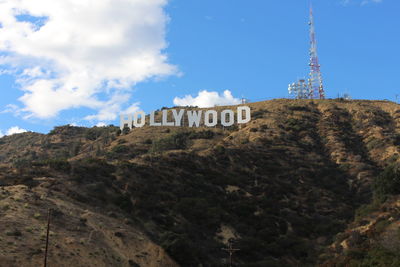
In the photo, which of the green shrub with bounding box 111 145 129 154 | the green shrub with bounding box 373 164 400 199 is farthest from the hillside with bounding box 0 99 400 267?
the green shrub with bounding box 373 164 400 199

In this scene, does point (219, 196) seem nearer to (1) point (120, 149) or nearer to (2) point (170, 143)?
(2) point (170, 143)

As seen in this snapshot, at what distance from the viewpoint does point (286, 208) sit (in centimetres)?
6156

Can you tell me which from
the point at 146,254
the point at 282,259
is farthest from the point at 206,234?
the point at 146,254

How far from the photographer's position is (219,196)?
6162cm

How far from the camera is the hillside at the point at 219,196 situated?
130ft

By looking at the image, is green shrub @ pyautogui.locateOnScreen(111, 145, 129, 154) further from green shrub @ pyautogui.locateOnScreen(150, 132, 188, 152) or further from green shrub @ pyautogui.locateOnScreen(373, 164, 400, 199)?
green shrub @ pyautogui.locateOnScreen(373, 164, 400, 199)

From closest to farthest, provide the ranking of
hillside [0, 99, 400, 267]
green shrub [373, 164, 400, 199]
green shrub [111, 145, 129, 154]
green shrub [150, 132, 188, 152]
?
1. hillside [0, 99, 400, 267]
2. green shrub [373, 164, 400, 199]
3. green shrub [150, 132, 188, 152]
4. green shrub [111, 145, 129, 154]

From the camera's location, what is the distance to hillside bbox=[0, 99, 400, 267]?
1565 inches

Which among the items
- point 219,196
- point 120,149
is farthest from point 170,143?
point 219,196

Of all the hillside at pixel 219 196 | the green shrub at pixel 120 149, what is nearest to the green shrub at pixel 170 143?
the hillside at pixel 219 196

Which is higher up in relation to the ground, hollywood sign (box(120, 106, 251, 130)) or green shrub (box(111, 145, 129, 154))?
hollywood sign (box(120, 106, 251, 130))

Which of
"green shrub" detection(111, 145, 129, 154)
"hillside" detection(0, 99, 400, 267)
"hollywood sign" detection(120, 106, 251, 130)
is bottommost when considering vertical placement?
"hillside" detection(0, 99, 400, 267)

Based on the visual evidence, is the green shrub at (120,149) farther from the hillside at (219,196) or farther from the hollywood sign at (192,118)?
the hollywood sign at (192,118)

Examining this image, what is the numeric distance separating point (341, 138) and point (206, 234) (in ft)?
139
